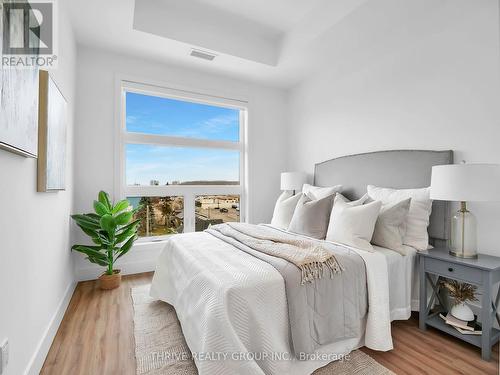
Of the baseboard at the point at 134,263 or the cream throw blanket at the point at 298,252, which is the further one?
the baseboard at the point at 134,263

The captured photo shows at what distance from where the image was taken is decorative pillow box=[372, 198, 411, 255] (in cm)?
207

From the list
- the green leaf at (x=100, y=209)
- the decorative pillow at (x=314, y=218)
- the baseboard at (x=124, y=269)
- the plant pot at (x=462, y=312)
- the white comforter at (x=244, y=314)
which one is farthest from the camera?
the baseboard at (x=124, y=269)

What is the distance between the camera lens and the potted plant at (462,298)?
1889 millimetres

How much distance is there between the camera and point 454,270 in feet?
6.05

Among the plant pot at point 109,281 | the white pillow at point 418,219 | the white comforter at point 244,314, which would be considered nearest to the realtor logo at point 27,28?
the white comforter at point 244,314

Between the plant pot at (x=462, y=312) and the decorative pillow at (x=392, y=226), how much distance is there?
0.51 metres

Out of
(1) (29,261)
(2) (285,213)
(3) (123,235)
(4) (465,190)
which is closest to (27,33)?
(1) (29,261)

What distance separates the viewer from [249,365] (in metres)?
1.24

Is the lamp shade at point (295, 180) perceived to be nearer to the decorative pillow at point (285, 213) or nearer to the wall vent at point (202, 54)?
the decorative pillow at point (285, 213)

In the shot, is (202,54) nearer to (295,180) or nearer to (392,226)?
(295,180)

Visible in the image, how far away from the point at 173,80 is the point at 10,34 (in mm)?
2483

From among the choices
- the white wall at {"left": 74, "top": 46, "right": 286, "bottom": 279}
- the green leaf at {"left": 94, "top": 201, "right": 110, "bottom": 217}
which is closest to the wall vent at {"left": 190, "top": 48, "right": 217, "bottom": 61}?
the white wall at {"left": 74, "top": 46, "right": 286, "bottom": 279}

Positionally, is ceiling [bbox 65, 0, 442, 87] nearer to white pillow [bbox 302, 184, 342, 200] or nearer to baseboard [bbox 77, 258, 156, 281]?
white pillow [bbox 302, 184, 342, 200]

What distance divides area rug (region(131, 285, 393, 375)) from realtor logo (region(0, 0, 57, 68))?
5.77 feet
